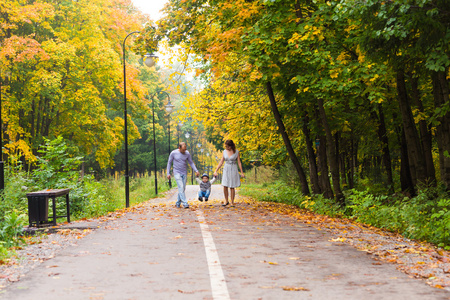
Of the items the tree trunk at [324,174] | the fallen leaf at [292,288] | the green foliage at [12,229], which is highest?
the tree trunk at [324,174]

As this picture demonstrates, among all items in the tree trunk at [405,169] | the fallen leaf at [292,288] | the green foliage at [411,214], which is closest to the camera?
the fallen leaf at [292,288]

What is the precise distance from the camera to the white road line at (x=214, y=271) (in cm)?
490

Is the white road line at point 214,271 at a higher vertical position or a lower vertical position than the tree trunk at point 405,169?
lower

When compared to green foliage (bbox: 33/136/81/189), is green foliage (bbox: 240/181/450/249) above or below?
below

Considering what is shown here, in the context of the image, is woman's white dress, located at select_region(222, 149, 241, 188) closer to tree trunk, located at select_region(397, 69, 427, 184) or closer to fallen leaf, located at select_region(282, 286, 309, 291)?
tree trunk, located at select_region(397, 69, 427, 184)

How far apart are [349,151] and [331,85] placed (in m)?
13.8

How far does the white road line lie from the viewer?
4.90m

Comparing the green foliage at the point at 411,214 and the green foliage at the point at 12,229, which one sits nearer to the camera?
the green foliage at the point at 12,229

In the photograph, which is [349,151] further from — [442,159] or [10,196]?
[10,196]

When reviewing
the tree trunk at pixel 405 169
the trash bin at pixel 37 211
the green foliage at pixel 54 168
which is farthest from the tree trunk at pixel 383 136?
the trash bin at pixel 37 211

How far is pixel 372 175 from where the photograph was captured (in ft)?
77.3

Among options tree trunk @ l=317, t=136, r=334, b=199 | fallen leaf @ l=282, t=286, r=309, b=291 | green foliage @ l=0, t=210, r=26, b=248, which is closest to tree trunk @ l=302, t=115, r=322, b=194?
tree trunk @ l=317, t=136, r=334, b=199

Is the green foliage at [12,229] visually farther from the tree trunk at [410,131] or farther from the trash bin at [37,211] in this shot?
the tree trunk at [410,131]

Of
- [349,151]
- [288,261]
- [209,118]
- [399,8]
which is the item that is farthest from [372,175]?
[288,261]
